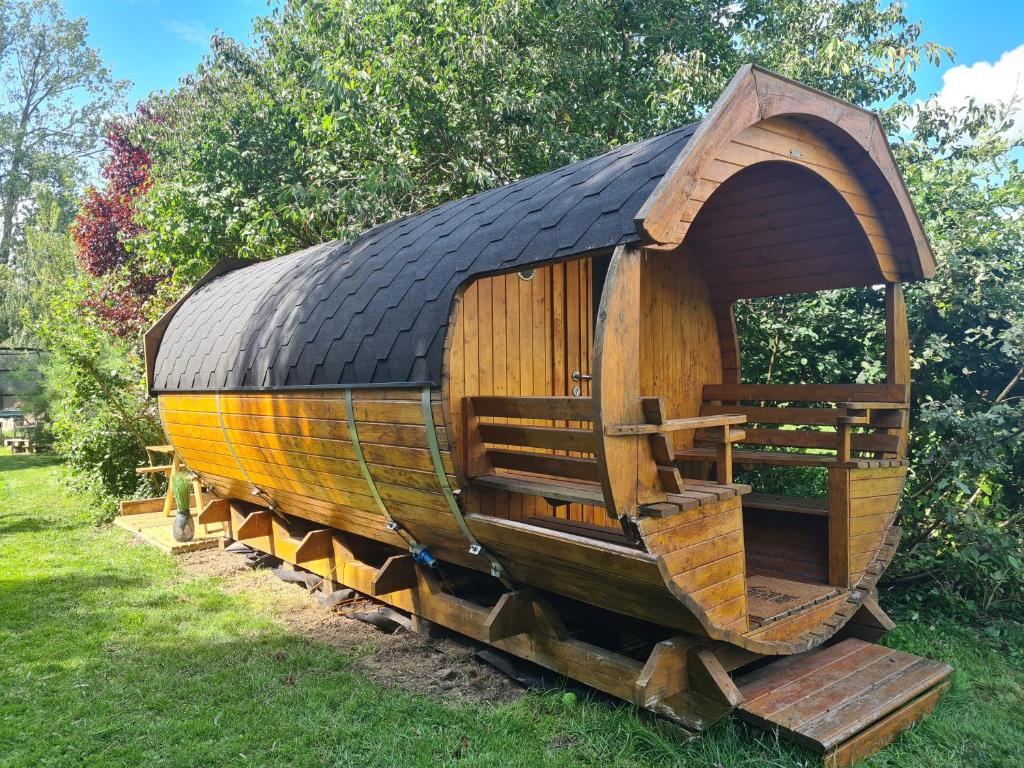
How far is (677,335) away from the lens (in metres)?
6.12

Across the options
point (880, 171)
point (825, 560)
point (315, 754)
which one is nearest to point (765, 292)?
point (880, 171)

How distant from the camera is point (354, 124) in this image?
9.88 metres

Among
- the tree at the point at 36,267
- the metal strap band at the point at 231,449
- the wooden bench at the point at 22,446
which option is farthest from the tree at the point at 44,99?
the metal strap band at the point at 231,449

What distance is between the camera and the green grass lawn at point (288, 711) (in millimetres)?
3672

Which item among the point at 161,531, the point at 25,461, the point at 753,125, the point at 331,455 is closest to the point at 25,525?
the point at 161,531

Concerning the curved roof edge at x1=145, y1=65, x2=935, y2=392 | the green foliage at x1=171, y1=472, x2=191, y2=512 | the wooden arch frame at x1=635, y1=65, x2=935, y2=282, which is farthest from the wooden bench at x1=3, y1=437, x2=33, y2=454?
the wooden arch frame at x1=635, y1=65, x2=935, y2=282

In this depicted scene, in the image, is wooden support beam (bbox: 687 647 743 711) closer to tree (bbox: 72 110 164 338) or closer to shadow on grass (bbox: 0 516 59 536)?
shadow on grass (bbox: 0 516 59 536)

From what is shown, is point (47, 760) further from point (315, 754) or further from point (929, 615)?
point (929, 615)

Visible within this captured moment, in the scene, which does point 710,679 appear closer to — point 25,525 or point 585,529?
point 585,529

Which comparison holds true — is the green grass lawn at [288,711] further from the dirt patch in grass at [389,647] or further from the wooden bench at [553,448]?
the wooden bench at [553,448]

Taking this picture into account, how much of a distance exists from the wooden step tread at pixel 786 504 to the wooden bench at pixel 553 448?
4.75ft

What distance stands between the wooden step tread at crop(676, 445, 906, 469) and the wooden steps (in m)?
1.12

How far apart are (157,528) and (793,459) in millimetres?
7716

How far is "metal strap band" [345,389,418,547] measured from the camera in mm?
4922
